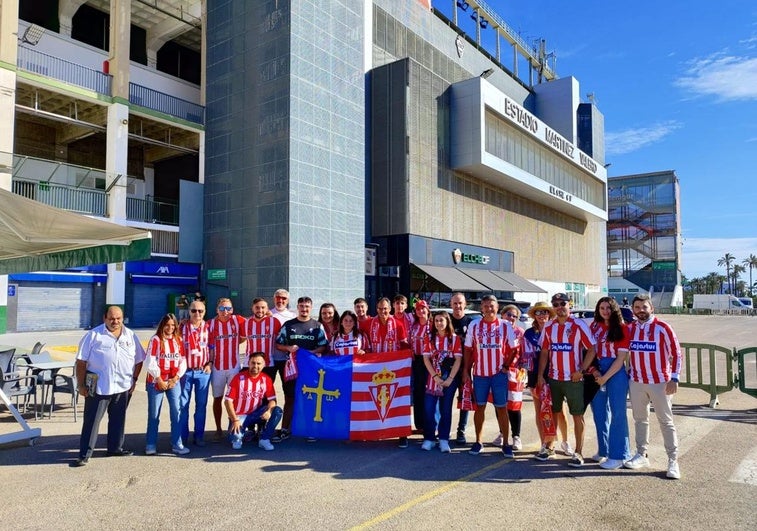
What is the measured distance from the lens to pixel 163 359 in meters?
6.39

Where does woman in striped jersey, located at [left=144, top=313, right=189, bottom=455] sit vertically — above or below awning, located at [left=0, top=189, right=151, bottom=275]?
below

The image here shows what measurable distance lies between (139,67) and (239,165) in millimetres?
7326

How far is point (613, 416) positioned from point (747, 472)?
1.47m

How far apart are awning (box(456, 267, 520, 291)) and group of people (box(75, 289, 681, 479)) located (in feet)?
82.9

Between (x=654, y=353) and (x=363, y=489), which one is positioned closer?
(x=363, y=489)

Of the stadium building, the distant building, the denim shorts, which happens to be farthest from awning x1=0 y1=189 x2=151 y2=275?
the distant building

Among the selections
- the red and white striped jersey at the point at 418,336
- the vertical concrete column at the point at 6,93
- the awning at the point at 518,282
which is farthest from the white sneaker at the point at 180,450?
the awning at the point at 518,282

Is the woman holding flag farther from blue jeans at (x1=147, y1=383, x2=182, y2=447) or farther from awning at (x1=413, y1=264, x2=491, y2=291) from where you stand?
awning at (x1=413, y1=264, x2=491, y2=291)

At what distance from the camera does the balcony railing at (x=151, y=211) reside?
24438 mm

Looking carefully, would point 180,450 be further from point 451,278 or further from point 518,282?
point 518,282

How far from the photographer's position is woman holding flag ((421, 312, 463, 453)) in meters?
6.69

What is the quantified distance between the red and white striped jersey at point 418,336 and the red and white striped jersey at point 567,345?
156 centimetres

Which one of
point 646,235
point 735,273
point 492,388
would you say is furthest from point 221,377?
point 735,273

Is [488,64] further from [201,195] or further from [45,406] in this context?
[45,406]
